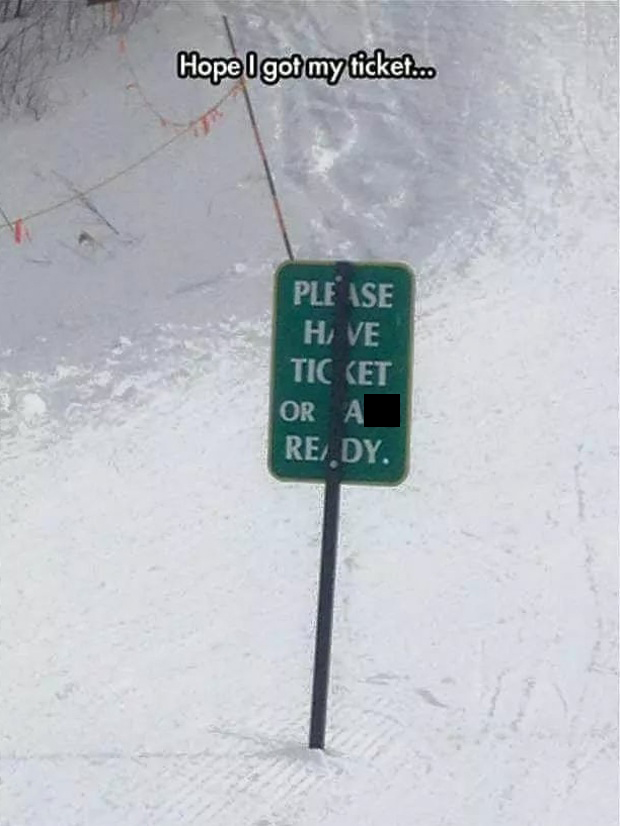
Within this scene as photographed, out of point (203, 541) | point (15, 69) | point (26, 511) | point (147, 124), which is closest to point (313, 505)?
point (203, 541)

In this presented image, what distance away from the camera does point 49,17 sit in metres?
12.6

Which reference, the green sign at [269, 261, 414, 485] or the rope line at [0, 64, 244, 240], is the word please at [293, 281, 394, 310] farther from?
the rope line at [0, 64, 244, 240]

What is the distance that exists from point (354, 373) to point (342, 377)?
48 mm

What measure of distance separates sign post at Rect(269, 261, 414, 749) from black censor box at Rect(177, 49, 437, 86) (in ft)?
19.1

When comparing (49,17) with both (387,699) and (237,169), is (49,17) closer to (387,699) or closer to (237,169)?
(237,169)

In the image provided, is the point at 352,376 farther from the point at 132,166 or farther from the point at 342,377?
the point at 132,166

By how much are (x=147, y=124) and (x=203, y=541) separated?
4.60 m

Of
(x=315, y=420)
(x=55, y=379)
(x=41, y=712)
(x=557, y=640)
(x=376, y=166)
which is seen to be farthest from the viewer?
(x=376, y=166)

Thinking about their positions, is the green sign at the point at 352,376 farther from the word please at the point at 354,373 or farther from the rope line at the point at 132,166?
the rope line at the point at 132,166

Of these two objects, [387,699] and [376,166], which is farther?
[376,166]

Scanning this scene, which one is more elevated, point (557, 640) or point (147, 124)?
point (147, 124)

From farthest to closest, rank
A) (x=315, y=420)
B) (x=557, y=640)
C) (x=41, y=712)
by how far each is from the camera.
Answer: (x=557, y=640)
(x=41, y=712)
(x=315, y=420)

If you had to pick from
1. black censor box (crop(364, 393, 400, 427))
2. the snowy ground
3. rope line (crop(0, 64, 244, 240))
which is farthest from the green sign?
rope line (crop(0, 64, 244, 240))

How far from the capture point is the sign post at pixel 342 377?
17.2ft
